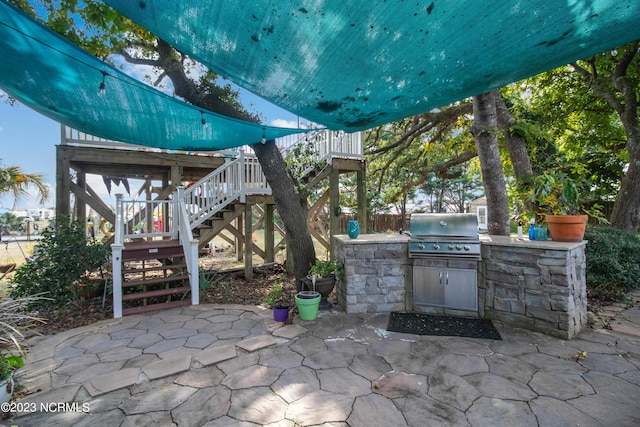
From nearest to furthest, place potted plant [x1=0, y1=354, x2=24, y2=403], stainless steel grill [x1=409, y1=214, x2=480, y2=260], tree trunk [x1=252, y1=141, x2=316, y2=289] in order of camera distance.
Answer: potted plant [x1=0, y1=354, x2=24, y2=403]
stainless steel grill [x1=409, y1=214, x2=480, y2=260]
tree trunk [x1=252, y1=141, x2=316, y2=289]

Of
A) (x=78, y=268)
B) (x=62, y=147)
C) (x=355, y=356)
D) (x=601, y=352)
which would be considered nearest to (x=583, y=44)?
(x=601, y=352)

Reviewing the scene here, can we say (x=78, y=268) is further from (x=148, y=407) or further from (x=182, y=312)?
(x=148, y=407)

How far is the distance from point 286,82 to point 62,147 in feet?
16.7

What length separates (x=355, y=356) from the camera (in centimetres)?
260

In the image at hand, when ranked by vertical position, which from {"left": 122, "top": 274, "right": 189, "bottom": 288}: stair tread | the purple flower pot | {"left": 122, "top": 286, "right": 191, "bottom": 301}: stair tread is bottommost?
the purple flower pot

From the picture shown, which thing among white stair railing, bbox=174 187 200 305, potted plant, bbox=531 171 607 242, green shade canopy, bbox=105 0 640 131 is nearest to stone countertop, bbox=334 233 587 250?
potted plant, bbox=531 171 607 242

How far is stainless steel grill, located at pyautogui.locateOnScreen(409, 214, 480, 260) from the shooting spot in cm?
331

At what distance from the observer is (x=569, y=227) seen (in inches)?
122

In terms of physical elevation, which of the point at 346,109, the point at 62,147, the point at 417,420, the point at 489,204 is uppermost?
the point at 62,147

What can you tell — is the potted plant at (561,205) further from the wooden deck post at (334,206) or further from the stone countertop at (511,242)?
the wooden deck post at (334,206)

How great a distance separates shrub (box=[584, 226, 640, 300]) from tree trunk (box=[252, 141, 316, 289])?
4074 millimetres

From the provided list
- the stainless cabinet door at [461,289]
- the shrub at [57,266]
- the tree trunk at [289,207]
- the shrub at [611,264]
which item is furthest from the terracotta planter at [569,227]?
the shrub at [57,266]

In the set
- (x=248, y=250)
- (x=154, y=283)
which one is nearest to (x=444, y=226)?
(x=248, y=250)

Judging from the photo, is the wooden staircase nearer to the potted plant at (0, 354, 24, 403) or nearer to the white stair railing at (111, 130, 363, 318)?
the white stair railing at (111, 130, 363, 318)
